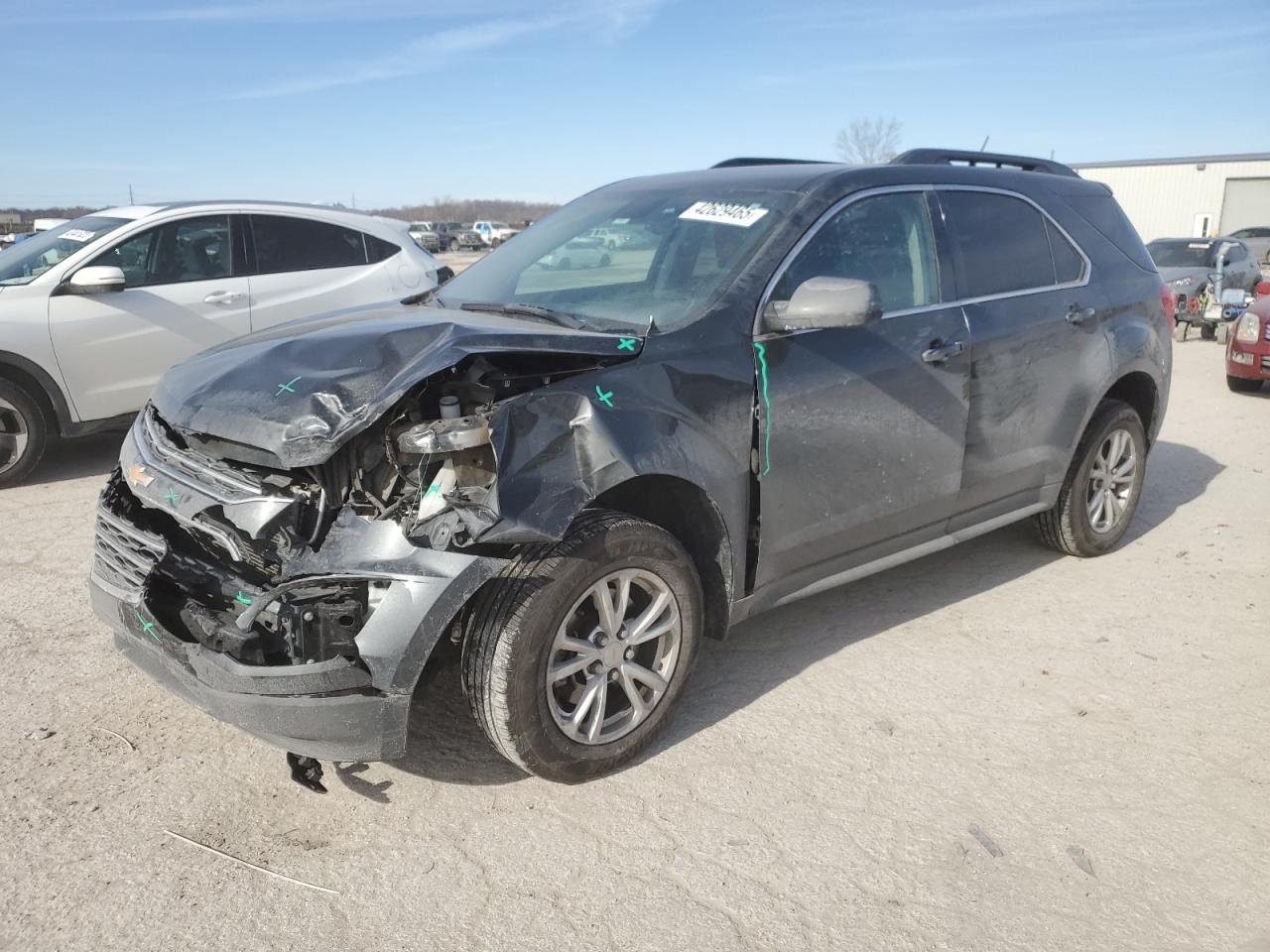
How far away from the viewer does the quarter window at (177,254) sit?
6.91 metres

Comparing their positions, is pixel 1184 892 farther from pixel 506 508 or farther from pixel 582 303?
pixel 582 303

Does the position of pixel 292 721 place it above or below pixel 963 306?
below

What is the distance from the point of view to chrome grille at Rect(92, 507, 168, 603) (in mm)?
3084

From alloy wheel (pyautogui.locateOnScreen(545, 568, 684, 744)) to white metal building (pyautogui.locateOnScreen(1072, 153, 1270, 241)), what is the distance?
4731 centimetres

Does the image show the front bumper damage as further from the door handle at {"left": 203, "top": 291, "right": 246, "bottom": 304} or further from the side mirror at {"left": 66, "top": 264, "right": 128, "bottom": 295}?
the door handle at {"left": 203, "top": 291, "right": 246, "bottom": 304}

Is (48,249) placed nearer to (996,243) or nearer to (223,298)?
(223,298)

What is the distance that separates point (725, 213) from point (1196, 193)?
161 ft

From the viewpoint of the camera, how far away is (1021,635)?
4.35m

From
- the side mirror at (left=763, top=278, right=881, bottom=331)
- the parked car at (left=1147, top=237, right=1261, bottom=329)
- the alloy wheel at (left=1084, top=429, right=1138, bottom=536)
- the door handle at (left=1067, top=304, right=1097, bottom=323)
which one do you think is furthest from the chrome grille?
the parked car at (left=1147, top=237, right=1261, bottom=329)

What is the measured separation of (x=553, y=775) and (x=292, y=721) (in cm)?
81

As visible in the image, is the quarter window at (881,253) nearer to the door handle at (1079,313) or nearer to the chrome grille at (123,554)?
the door handle at (1079,313)

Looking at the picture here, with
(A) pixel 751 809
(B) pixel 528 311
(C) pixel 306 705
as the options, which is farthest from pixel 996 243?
(C) pixel 306 705

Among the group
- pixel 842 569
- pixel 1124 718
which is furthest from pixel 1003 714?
pixel 842 569

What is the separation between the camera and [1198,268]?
16.6 metres
